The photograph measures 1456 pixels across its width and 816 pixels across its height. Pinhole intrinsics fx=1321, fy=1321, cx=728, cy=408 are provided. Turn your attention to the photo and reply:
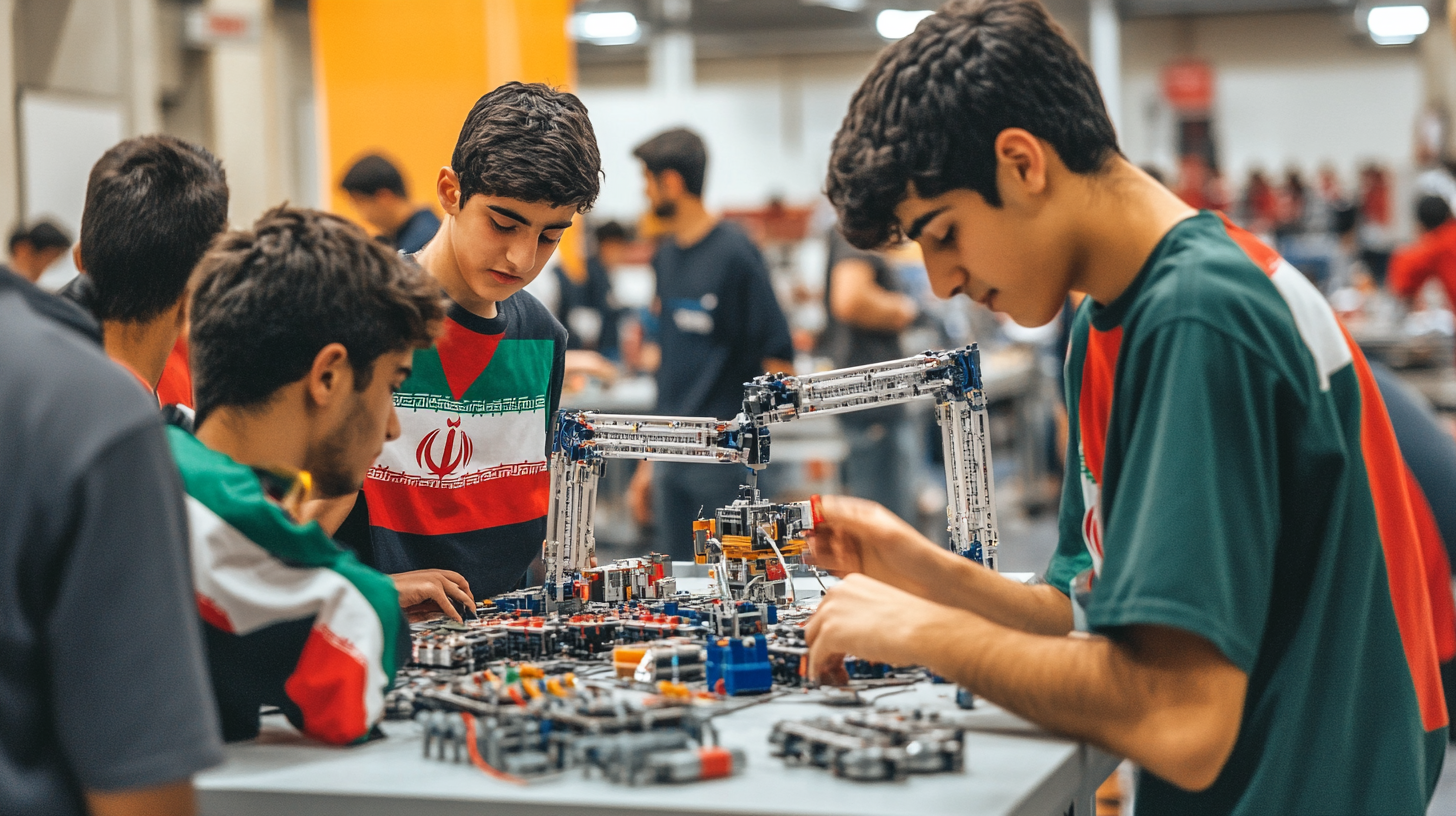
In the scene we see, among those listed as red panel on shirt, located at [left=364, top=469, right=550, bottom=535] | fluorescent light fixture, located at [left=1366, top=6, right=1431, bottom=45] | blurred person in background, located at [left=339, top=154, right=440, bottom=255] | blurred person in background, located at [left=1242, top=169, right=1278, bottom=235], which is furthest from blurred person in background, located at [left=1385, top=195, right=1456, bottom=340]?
fluorescent light fixture, located at [left=1366, top=6, right=1431, bottom=45]

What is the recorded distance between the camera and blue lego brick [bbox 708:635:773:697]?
65.7 inches

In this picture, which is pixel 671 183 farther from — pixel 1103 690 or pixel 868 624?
pixel 1103 690

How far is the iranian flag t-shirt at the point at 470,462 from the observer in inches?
88.0

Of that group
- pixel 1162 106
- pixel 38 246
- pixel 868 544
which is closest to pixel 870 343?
pixel 38 246

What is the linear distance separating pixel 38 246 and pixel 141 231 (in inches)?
186

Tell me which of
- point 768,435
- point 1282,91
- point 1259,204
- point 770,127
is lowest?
point 768,435

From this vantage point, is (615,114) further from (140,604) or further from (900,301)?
(140,604)

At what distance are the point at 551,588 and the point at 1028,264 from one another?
0.98m

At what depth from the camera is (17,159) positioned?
6.90 meters

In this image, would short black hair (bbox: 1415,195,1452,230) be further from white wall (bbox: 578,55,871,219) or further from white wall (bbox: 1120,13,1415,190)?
white wall (bbox: 578,55,871,219)

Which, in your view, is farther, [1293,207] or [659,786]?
[1293,207]

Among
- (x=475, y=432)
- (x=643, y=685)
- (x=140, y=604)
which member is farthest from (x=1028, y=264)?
(x=475, y=432)

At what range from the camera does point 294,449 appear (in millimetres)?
1590

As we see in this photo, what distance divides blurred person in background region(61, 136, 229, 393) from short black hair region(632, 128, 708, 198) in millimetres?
2574
